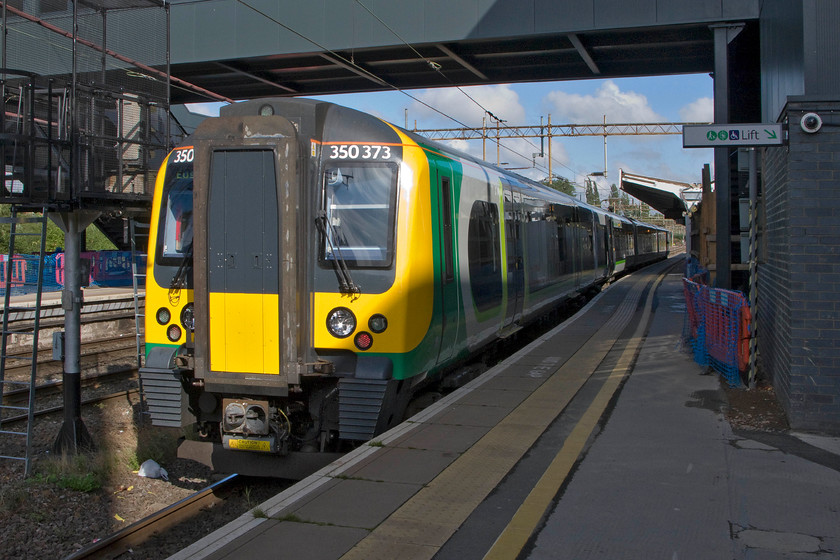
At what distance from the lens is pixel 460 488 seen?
16.4 ft

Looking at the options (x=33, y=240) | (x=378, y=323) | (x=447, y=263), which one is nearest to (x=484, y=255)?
(x=447, y=263)

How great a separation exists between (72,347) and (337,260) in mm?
4135

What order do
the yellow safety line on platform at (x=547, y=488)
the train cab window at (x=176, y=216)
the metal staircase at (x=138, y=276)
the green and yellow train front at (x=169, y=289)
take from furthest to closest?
the metal staircase at (x=138, y=276), the train cab window at (x=176, y=216), the green and yellow train front at (x=169, y=289), the yellow safety line on platform at (x=547, y=488)

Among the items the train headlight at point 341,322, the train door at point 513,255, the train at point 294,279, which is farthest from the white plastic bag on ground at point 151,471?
the train door at point 513,255

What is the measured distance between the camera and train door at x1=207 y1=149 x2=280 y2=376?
19.0 ft

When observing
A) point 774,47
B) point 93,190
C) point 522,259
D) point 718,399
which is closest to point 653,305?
point 522,259

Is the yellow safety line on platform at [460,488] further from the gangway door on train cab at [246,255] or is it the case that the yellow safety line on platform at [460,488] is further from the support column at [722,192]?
the support column at [722,192]

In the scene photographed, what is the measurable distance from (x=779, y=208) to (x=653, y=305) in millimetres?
11213

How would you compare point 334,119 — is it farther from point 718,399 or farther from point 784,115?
point 718,399

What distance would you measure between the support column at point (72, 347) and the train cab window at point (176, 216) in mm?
2293

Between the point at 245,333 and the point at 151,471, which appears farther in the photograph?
the point at 151,471

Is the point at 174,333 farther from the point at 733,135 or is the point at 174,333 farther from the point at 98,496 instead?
the point at 733,135

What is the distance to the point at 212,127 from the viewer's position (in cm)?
586

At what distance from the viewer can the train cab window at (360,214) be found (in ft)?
20.2
